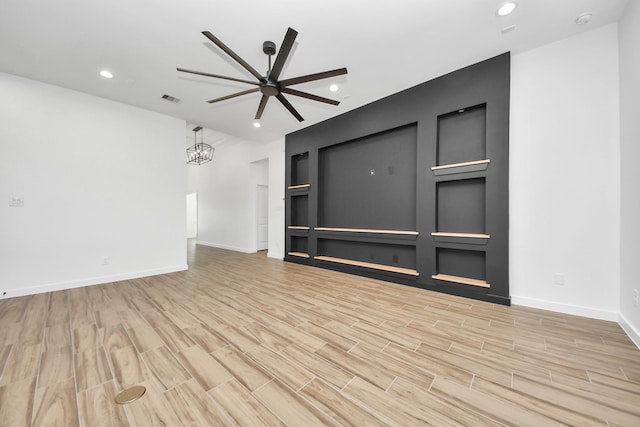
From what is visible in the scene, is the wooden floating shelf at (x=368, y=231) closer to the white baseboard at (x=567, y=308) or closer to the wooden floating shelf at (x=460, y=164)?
the wooden floating shelf at (x=460, y=164)

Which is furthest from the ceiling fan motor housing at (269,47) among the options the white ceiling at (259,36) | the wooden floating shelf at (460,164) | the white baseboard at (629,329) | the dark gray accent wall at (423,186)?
the white baseboard at (629,329)

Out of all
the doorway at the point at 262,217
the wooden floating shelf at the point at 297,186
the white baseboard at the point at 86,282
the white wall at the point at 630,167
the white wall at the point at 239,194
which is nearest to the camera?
the white wall at the point at 630,167

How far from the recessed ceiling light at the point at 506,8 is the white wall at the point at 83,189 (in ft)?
17.8

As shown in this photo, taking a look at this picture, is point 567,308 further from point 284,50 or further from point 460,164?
point 284,50

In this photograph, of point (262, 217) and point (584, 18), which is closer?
point (584, 18)

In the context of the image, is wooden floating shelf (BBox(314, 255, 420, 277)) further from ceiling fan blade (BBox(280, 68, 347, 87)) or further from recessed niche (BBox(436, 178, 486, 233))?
ceiling fan blade (BBox(280, 68, 347, 87))

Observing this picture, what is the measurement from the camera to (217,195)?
8.35 meters

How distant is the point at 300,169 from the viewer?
5922 mm

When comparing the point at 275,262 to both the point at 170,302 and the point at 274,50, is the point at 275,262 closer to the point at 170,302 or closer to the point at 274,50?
the point at 170,302

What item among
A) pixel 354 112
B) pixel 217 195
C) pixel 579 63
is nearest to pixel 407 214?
pixel 354 112

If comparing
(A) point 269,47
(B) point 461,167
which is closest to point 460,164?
(B) point 461,167

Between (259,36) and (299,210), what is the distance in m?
3.82

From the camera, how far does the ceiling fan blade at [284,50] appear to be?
75.0 inches

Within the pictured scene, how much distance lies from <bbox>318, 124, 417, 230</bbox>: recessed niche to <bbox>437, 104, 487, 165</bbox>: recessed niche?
1.57ft
